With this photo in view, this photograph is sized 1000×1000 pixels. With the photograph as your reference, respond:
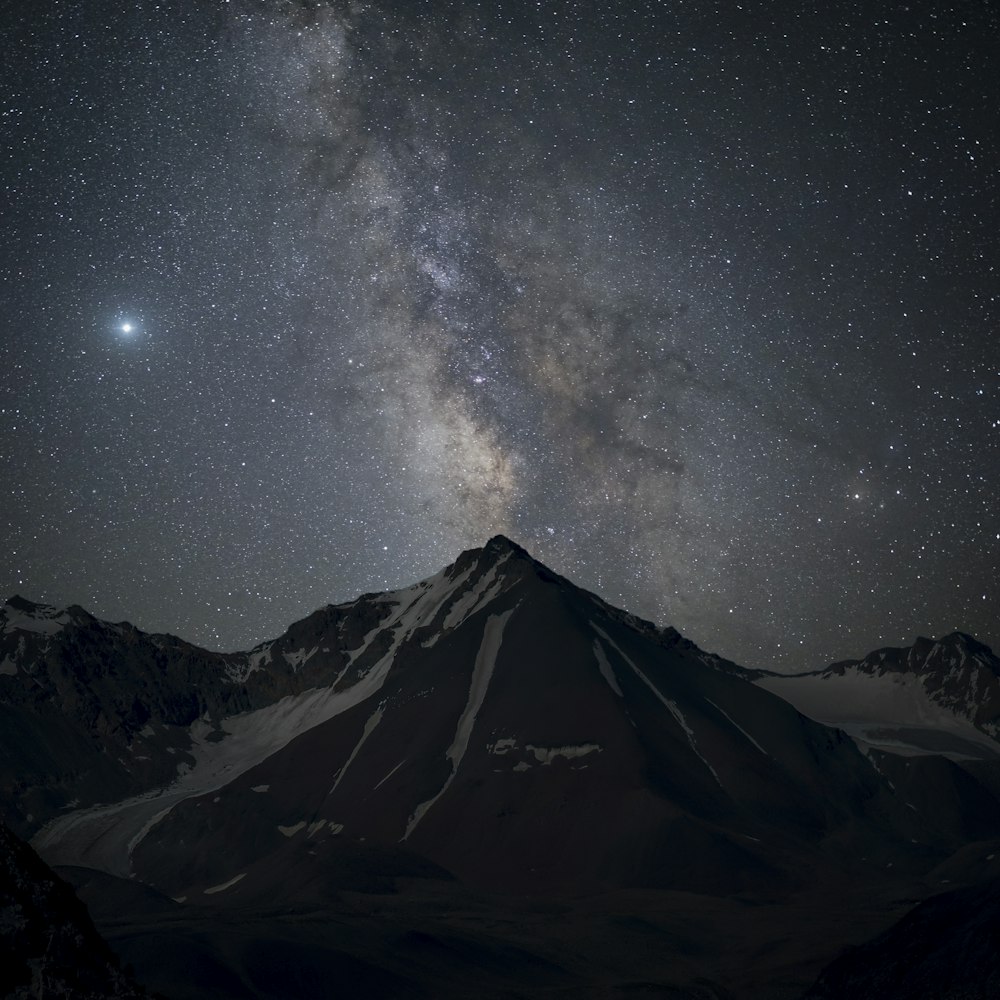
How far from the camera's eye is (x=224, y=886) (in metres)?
166

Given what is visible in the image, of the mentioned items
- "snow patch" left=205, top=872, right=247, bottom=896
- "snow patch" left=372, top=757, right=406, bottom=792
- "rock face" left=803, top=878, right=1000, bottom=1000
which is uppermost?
"snow patch" left=372, top=757, right=406, bottom=792

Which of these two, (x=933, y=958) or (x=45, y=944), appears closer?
(x=45, y=944)

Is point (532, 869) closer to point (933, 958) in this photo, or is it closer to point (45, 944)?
point (933, 958)

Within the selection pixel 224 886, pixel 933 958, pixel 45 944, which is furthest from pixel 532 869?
pixel 45 944

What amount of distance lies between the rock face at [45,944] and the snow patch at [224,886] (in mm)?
142282

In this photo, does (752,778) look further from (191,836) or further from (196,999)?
(196,999)

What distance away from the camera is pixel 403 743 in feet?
644

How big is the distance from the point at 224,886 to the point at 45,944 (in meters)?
147

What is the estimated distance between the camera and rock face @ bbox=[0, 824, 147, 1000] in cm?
2928

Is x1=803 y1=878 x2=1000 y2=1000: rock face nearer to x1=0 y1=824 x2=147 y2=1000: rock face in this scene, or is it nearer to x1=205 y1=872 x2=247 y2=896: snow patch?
x1=0 y1=824 x2=147 y2=1000: rock face

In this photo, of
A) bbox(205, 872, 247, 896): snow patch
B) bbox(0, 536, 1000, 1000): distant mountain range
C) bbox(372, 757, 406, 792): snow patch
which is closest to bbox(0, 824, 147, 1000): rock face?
bbox(0, 536, 1000, 1000): distant mountain range

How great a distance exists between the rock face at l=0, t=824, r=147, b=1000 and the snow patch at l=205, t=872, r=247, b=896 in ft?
467

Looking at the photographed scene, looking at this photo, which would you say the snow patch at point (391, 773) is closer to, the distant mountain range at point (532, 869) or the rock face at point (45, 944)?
the distant mountain range at point (532, 869)

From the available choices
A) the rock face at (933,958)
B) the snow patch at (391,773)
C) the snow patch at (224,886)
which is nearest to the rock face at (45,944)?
the rock face at (933,958)
